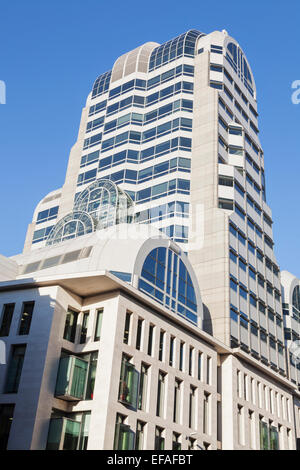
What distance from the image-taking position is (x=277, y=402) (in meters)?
55.0

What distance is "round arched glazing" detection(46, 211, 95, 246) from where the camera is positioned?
53594 mm

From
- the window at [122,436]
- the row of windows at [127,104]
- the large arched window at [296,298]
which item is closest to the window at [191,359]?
the window at [122,436]

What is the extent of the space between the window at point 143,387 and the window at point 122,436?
243 centimetres

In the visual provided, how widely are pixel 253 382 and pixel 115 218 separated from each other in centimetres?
2208

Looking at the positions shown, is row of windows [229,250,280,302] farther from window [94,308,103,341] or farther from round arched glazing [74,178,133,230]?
window [94,308,103,341]

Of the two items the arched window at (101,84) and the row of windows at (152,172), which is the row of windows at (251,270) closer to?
the row of windows at (152,172)

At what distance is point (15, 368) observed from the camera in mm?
35031

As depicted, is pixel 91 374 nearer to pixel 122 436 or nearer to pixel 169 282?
pixel 122 436

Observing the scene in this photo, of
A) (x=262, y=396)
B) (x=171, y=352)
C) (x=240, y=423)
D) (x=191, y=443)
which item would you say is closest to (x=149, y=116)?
(x=262, y=396)

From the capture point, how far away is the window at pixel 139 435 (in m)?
35.8

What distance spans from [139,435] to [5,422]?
30.1 feet

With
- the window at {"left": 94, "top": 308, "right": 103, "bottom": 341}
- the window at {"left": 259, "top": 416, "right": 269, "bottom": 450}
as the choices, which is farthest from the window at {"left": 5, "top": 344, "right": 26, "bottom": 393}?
the window at {"left": 259, "top": 416, "right": 269, "bottom": 450}

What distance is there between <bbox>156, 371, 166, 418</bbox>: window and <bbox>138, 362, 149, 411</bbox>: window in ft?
5.35
